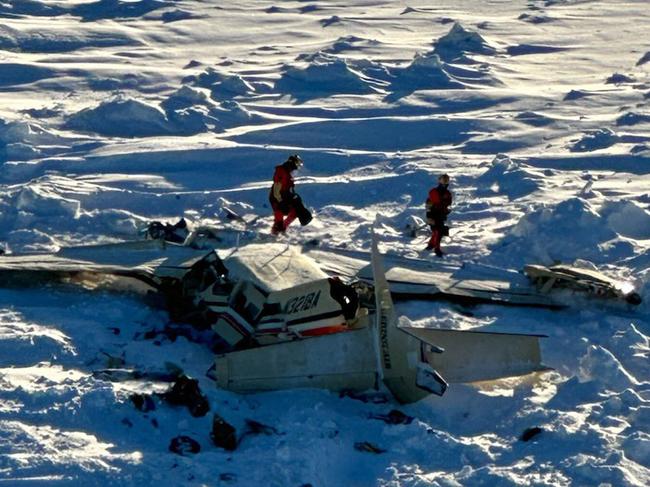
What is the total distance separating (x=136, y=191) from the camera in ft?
→ 66.3

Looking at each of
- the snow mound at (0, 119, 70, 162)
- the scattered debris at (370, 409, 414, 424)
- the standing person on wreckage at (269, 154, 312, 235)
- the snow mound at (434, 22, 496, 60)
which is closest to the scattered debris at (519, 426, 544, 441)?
the scattered debris at (370, 409, 414, 424)

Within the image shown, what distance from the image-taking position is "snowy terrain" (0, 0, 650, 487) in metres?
11.3

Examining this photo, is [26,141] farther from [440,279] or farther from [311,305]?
[311,305]

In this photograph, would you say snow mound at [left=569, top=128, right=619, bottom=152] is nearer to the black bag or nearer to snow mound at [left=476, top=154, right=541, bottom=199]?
snow mound at [left=476, top=154, right=541, bottom=199]

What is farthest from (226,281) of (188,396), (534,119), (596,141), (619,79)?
(619,79)

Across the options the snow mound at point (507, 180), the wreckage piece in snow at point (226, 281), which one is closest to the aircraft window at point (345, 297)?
the wreckage piece in snow at point (226, 281)

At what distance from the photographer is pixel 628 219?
18.4 metres

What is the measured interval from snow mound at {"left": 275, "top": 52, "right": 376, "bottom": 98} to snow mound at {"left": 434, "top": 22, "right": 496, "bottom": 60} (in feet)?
11.9

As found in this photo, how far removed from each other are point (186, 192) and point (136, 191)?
0.84 metres

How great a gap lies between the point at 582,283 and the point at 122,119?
40.2 ft

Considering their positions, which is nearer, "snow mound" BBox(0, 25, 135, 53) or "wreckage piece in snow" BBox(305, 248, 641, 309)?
"wreckage piece in snow" BBox(305, 248, 641, 309)

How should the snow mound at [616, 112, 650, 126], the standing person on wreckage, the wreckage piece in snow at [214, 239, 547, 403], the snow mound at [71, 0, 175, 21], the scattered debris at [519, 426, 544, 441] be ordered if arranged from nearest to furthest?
the scattered debris at [519, 426, 544, 441], the wreckage piece in snow at [214, 239, 547, 403], the standing person on wreckage, the snow mound at [616, 112, 650, 126], the snow mound at [71, 0, 175, 21]

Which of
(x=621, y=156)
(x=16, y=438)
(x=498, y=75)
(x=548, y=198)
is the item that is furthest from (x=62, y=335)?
(x=498, y=75)

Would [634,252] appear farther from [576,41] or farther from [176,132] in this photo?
[576,41]
